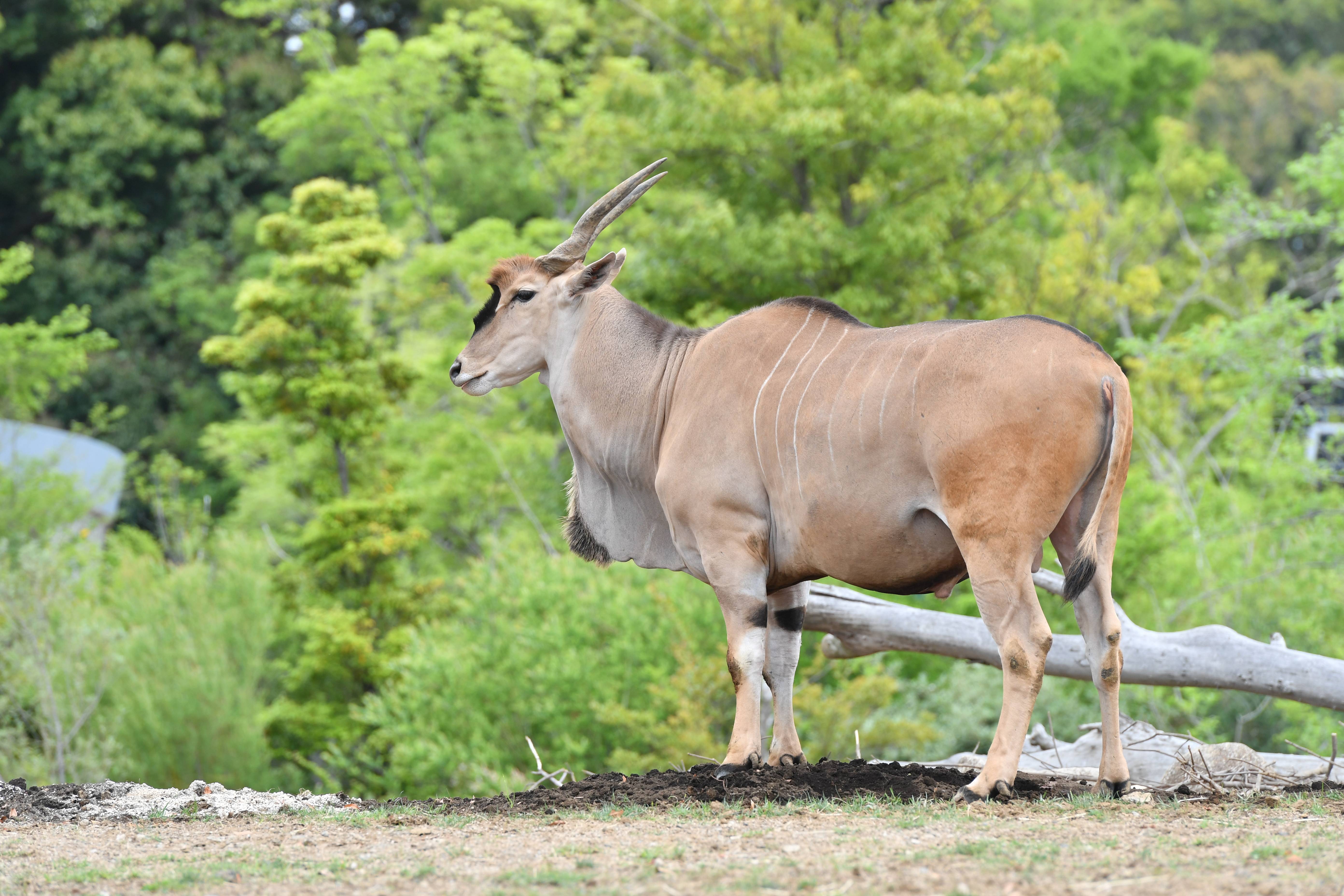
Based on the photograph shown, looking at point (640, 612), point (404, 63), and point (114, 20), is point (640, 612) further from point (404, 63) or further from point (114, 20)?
point (114, 20)

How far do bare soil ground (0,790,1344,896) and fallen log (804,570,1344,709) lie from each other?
1.39m

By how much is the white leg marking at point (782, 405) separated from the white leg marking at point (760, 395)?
10cm

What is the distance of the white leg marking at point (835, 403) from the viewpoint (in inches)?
255

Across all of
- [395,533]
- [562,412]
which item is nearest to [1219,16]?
[395,533]

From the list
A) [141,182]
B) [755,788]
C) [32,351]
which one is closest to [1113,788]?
[755,788]

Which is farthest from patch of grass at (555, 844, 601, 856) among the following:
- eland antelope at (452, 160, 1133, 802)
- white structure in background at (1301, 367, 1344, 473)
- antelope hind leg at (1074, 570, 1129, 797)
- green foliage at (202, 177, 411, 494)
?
green foliage at (202, 177, 411, 494)

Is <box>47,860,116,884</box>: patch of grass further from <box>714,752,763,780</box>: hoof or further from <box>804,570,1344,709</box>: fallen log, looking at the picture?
<box>804,570,1344,709</box>: fallen log

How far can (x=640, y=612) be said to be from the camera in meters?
18.6

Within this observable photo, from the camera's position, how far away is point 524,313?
7809mm

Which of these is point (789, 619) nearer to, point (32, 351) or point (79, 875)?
point (79, 875)

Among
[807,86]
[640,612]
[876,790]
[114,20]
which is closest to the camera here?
[876,790]

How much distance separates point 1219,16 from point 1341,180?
3857 centimetres

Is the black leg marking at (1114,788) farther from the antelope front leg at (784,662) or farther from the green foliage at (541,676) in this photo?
the green foliage at (541,676)

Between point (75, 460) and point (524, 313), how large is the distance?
2279 centimetres
